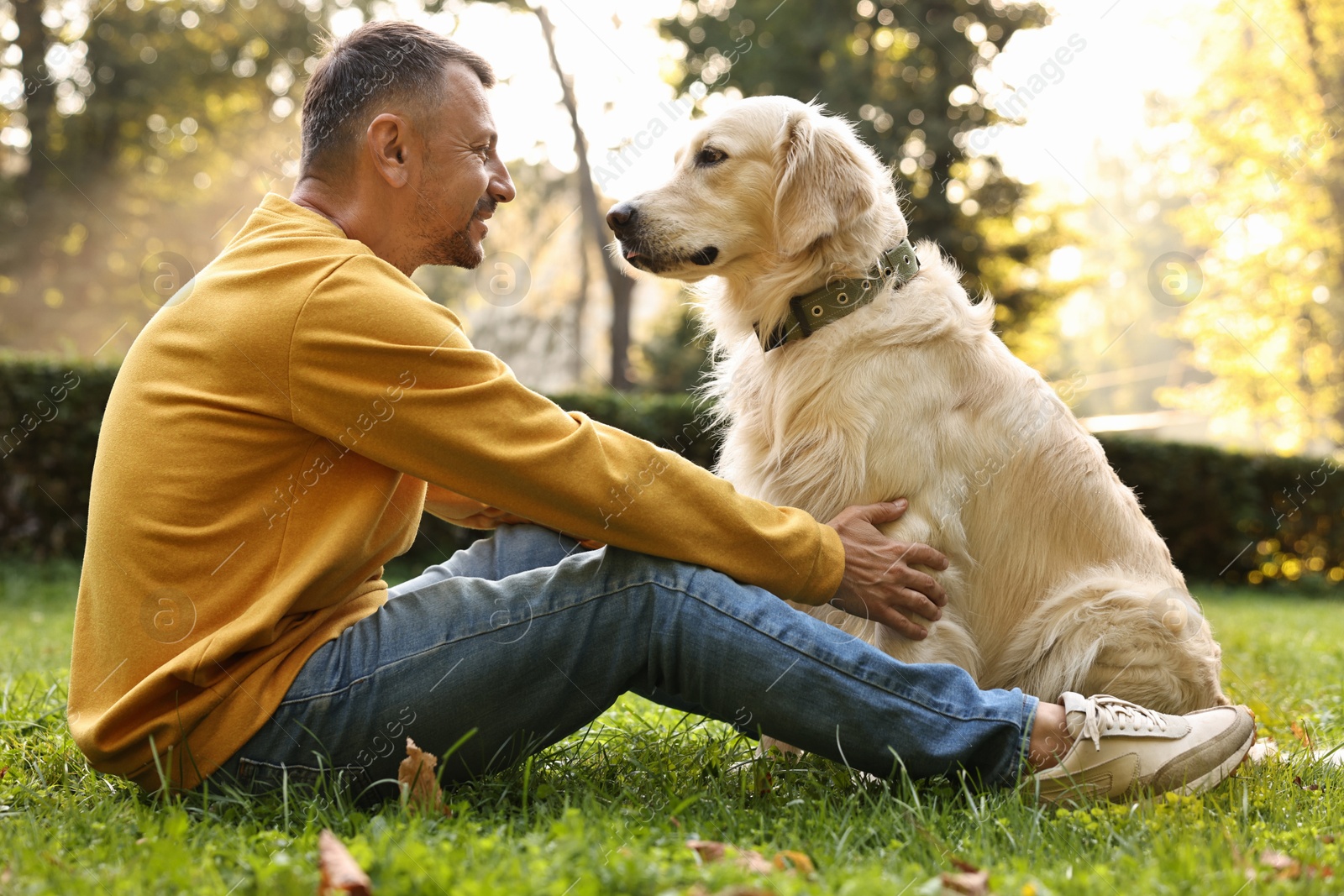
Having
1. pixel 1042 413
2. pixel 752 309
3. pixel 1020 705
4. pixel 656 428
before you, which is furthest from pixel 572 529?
pixel 656 428

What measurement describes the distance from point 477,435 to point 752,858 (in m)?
0.94

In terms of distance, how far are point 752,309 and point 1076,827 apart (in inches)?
67.3

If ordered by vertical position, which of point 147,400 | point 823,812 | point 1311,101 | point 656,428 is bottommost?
point 656,428

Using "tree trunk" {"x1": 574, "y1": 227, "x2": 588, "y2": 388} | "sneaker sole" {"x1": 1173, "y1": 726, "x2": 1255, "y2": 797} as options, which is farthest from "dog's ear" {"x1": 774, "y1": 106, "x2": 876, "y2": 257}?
"tree trunk" {"x1": 574, "y1": 227, "x2": 588, "y2": 388}

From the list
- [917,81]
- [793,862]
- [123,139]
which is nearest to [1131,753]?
[793,862]

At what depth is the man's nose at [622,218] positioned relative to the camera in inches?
117

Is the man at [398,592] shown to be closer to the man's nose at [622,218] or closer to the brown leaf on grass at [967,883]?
the brown leaf on grass at [967,883]

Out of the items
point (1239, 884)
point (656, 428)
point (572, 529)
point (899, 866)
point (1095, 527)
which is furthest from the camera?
point (656, 428)

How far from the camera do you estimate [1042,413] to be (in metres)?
2.73

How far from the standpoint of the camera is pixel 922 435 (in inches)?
102

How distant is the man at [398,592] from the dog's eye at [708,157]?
1.12 m

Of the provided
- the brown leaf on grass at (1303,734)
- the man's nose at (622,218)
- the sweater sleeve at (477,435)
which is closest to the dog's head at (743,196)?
the man's nose at (622,218)

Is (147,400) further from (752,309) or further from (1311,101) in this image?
(1311,101)

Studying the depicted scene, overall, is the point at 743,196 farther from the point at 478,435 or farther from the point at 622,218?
the point at 478,435
